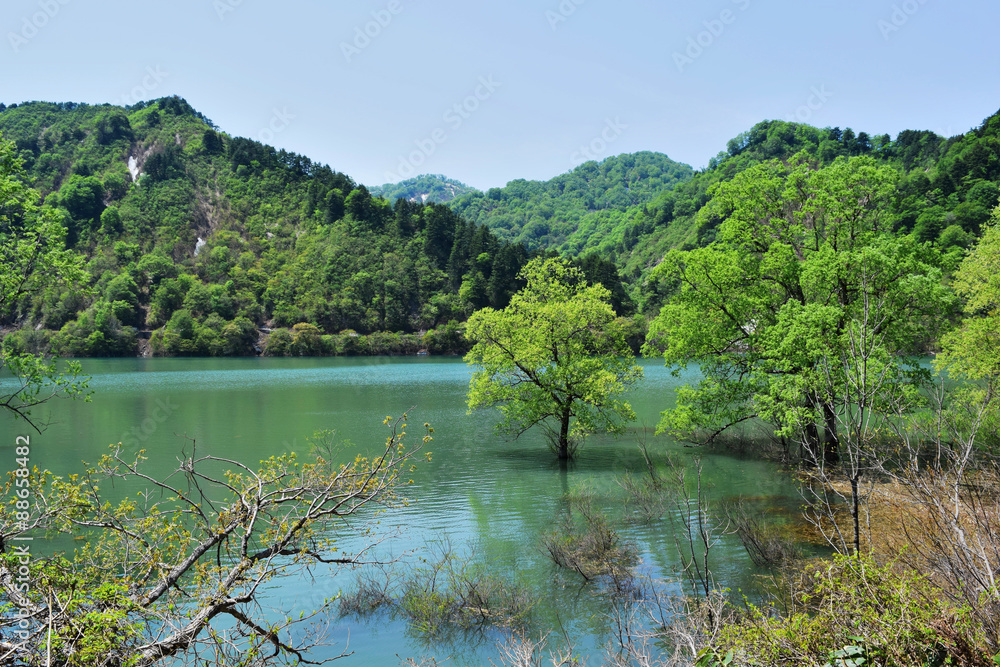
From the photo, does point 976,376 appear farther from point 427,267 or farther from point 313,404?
point 427,267

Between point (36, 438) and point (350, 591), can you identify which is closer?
point (350, 591)

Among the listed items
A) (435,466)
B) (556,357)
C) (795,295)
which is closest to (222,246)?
(435,466)

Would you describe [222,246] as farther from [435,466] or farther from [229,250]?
[435,466]

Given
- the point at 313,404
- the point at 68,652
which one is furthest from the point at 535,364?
the point at 313,404

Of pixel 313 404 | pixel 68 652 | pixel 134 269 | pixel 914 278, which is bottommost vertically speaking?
pixel 313 404

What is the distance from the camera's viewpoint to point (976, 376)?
20703mm

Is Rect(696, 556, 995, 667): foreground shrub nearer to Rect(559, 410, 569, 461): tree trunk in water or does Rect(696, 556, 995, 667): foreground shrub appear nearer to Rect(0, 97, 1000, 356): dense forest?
Rect(559, 410, 569, 461): tree trunk in water

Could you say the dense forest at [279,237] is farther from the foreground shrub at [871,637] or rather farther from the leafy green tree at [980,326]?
the foreground shrub at [871,637]

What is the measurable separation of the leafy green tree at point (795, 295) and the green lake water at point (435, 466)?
2980mm

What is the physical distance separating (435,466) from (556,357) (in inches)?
247

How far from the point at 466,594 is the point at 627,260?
140198mm

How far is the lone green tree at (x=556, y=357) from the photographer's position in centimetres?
2291

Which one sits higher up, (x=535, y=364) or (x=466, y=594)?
(x=535, y=364)

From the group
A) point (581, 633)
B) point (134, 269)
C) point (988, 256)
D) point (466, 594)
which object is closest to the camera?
point (581, 633)
